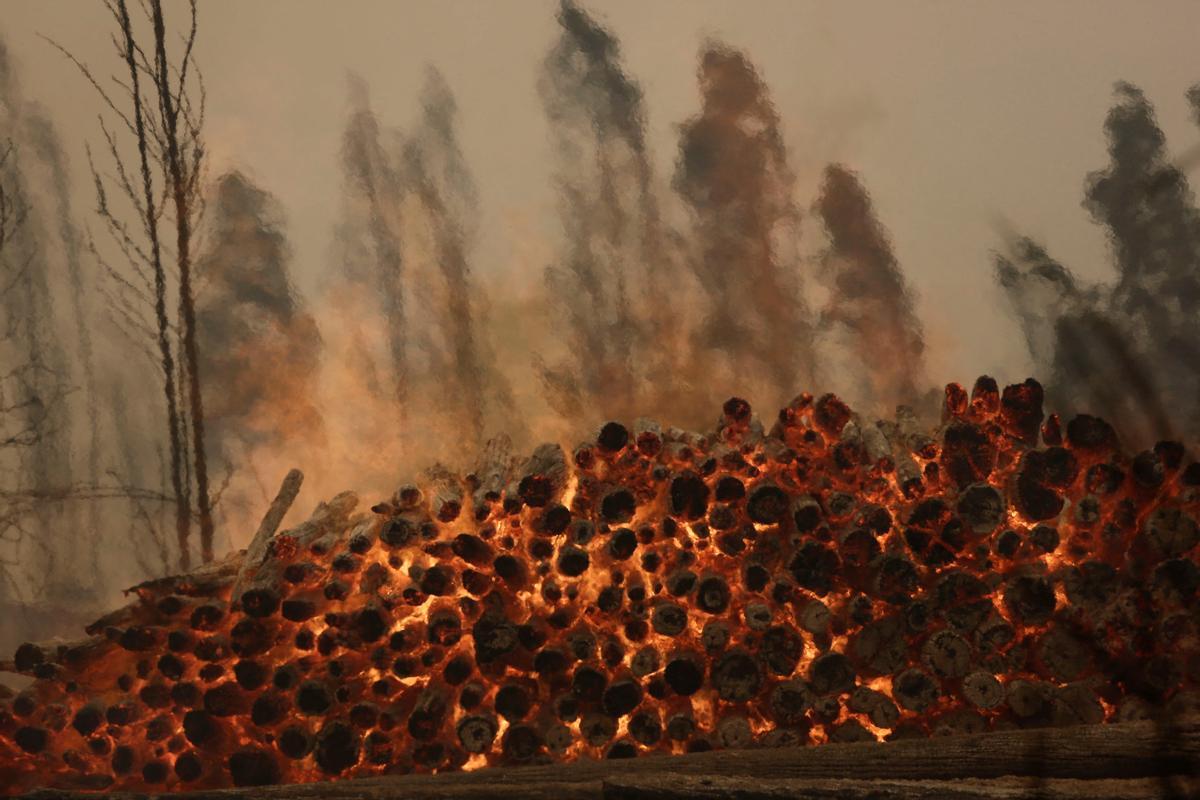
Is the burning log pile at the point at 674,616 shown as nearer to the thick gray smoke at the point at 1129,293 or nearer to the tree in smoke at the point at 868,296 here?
the thick gray smoke at the point at 1129,293

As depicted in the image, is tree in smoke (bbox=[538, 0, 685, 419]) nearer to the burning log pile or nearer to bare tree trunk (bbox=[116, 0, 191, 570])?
the burning log pile

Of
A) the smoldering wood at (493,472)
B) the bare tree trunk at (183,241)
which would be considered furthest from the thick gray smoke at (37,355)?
the smoldering wood at (493,472)

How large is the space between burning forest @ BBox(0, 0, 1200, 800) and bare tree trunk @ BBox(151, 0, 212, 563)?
22 millimetres

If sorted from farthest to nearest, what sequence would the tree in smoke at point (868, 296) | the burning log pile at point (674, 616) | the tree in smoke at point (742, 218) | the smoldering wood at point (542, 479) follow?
the tree in smoke at point (742, 218)
the tree in smoke at point (868, 296)
the smoldering wood at point (542, 479)
the burning log pile at point (674, 616)

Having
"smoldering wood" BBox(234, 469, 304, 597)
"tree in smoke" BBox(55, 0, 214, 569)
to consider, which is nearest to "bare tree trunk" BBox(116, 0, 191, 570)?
"tree in smoke" BBox(55, 0, 214, 569)

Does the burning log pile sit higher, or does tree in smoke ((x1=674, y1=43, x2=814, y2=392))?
tree in smoke ((x1=674, y1=43, x2=814, y2=392))

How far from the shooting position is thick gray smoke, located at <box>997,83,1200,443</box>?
3998 millimetres

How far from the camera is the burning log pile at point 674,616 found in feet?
9.82

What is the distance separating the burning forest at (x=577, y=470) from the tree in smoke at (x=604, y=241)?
0.07 ft

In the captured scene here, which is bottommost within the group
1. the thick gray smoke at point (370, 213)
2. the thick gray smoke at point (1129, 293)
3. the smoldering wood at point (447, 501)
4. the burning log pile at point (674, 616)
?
the burning log pile at point (674, 616)

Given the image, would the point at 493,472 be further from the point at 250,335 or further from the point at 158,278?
the point at 158,278

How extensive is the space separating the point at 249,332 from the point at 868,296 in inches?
124

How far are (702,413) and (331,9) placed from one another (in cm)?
291

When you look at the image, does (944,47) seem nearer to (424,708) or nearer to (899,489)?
(899,489)
